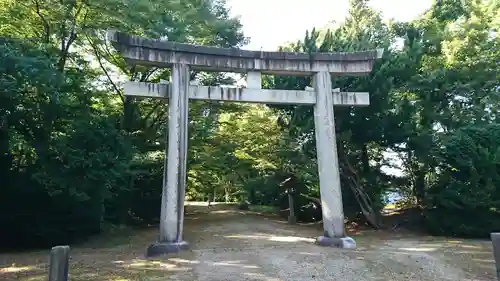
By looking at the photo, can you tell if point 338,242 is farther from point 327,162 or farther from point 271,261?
point 271,261

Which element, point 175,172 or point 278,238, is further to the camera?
point 278,238

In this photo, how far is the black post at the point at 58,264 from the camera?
4.13 metres

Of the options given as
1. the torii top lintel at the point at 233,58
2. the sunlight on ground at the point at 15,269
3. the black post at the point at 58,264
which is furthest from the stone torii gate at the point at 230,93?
the black post at the point at 58,264

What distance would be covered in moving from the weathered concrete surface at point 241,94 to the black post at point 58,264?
502 cm

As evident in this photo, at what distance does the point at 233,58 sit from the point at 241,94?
3.09 feet

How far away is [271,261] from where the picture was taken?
7328 mm

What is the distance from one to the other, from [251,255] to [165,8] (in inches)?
362

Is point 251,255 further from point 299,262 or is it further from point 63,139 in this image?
point 63,139

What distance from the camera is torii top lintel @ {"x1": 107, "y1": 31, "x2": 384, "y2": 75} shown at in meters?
8.59

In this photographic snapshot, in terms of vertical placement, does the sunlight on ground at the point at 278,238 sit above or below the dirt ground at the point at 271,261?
above

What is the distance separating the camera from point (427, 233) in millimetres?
12578

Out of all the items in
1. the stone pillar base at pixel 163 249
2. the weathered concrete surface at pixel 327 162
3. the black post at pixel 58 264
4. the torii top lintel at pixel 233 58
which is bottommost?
the stone pillar base at pixel 163 249

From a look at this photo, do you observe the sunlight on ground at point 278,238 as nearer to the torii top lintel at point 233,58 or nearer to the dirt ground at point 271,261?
the dirt ground at point 271,261

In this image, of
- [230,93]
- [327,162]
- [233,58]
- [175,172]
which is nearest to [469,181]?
[327,162]
